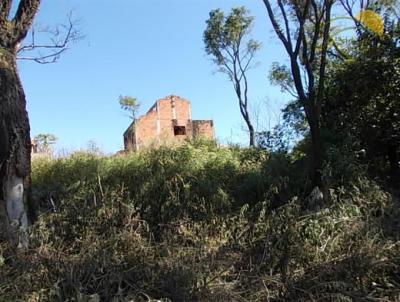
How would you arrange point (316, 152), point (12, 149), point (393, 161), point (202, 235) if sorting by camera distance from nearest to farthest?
point (202, 235) < point (12, 149) < point (316, 152) < point (393, 161)

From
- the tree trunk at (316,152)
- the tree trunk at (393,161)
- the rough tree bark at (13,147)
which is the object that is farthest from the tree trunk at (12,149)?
the tree trunk at (393,161)

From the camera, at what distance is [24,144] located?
21.7 feet

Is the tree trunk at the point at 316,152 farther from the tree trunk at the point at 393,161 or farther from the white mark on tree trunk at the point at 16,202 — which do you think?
the white mark on tree trunk at the point at 16,202

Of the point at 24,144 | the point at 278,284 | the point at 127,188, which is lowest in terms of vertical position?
the point at 278,284

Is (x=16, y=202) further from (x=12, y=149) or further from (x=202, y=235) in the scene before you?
(x=202, y=235)

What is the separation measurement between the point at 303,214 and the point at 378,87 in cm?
329

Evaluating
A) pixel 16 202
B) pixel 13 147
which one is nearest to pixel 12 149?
pixel 13 147

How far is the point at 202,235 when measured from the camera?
6176 mm

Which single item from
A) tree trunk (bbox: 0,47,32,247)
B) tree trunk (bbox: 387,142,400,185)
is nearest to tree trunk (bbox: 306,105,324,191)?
tree trunk (bbox: 387,142,400,185)

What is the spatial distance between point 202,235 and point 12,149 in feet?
9.40

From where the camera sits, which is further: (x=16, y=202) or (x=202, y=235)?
(x=16, y=202)

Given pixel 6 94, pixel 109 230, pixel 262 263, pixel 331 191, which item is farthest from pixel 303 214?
pixel 6 94

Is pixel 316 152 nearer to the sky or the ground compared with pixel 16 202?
nearer to the sky

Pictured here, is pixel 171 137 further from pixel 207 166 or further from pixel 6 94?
pixel 6 94
